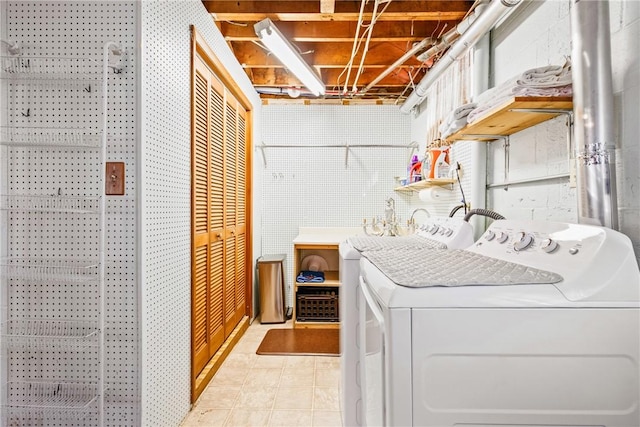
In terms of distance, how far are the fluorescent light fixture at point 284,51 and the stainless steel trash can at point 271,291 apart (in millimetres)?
1795

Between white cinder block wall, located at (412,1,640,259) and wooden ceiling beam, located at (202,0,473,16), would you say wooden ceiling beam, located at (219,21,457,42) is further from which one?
white cinder block wall, located at (412,1,640,259)

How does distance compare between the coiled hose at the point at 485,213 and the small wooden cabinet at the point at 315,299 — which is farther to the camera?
the small wooden cabinet at the point at 315,299

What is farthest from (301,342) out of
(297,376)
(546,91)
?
(546,91)

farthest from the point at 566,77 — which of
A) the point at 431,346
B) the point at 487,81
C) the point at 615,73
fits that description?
the point at 431,346

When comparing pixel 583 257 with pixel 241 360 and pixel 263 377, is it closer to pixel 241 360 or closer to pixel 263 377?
pixel 263 377

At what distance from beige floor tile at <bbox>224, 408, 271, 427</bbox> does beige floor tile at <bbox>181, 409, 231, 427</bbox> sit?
0.14 feet

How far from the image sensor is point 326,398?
2.19 m

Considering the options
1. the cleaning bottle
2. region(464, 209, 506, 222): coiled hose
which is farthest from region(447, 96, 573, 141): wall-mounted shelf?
the cleaning bottle

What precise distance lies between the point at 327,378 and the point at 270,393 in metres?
0.42

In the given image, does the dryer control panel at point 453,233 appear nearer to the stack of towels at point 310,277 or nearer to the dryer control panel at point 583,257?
the dryer control panel at point 583,257

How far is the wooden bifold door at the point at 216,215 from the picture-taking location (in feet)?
7.32

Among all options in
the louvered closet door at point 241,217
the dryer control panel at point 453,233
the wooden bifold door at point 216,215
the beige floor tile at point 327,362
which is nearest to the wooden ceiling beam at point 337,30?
the wooden bifold door at point 216,215

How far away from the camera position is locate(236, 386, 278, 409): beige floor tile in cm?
212

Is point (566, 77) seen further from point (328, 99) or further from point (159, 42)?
point (328, 99)
